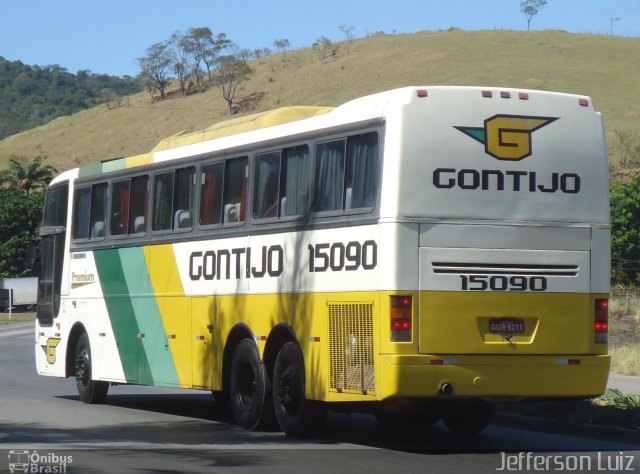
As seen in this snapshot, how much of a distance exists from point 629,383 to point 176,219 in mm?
6942

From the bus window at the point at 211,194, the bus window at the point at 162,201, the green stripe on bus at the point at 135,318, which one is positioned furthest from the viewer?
the green stripe on bus at the point at 135,318

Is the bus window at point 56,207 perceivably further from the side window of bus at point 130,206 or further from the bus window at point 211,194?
the bus window at point 211,194

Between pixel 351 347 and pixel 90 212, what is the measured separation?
769 centimetres

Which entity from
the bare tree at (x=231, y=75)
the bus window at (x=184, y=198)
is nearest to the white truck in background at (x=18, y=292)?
the bus window at (x=184, y=198)

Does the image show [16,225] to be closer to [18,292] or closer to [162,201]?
[18,292]

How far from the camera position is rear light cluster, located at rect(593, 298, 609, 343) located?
519 inches

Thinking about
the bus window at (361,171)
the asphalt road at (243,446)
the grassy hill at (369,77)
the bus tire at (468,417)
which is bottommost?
the asphalt road at (243,446)

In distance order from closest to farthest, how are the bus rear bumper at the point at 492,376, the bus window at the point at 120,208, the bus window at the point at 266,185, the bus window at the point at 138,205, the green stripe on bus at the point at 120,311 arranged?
the bus rear bumper at the point at 492,376 < the bus window at the point at 266,185 < the bus window at the point at 138,205 < the green stripe on bus at the point at 120,311 < the bus window at the point at 120,208

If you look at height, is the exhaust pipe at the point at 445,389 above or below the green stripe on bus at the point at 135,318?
below

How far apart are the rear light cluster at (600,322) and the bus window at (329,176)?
274 centimetres

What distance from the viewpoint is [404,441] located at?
14.1m

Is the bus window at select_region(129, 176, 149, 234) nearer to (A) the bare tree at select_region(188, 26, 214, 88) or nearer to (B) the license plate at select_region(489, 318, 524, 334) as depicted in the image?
(B) the license plate at select_region(489, 318, 524, 334)

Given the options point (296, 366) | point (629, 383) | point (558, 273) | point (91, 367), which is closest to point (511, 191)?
point (558, 273)

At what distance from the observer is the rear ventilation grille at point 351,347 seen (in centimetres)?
1257
